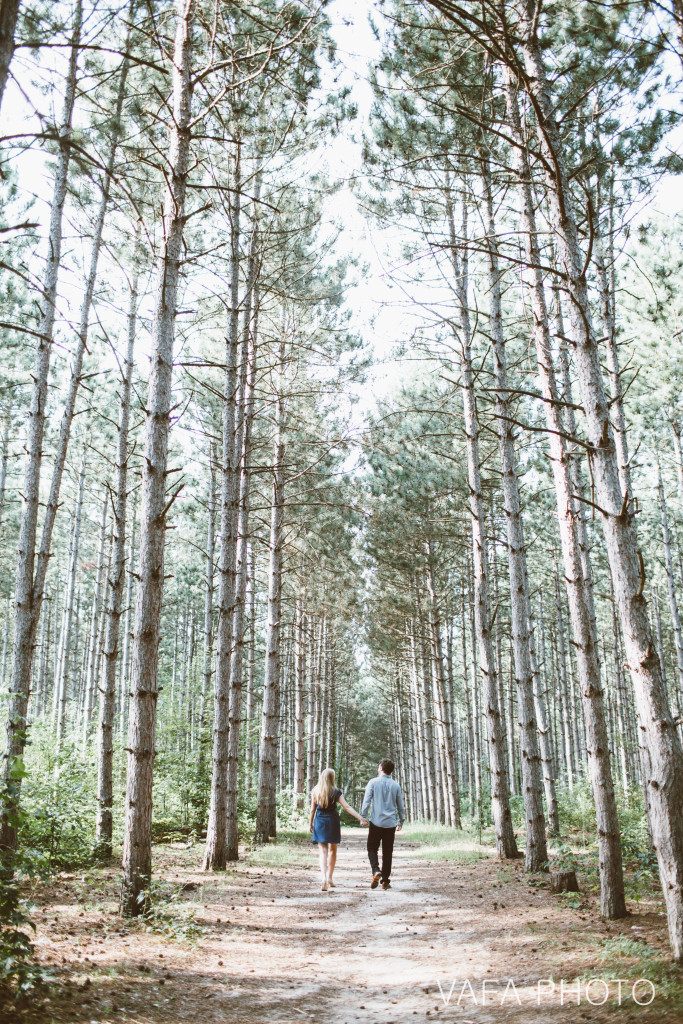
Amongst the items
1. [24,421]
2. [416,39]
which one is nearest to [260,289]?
[416,39]

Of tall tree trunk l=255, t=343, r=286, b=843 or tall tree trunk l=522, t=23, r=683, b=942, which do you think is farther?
tall tree trunk l=255, t=343, r=286, b=843

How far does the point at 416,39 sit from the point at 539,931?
27.4 feet

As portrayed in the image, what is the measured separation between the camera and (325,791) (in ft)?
29.0

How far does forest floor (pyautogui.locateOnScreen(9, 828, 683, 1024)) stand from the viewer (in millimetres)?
3836

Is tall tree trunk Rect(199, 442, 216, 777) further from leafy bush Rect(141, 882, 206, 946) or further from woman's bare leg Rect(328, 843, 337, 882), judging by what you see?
leafy bush Rect(141, 882, 206, 946)

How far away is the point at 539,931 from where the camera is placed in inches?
221

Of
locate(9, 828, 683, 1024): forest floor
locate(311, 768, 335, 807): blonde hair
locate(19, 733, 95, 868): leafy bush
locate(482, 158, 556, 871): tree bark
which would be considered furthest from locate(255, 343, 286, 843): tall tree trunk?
locate(482, 158, 556, 871): tree bark

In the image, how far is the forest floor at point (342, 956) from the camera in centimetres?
384

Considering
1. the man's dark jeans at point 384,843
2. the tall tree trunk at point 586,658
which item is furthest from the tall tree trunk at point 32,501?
the tall tree trunk at point 586,658

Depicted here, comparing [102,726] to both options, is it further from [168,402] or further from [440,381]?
[440,381]

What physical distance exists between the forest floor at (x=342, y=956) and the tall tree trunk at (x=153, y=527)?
69 cm

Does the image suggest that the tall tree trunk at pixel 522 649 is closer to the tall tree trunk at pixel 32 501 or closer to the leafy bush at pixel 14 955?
the tall tree trunk at pixel 32 501

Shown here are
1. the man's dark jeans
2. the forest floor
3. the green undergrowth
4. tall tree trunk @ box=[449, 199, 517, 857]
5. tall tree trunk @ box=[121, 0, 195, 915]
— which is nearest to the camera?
the green undergrowth

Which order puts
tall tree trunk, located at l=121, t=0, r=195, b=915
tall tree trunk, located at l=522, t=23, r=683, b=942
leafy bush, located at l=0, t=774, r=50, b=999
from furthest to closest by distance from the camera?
tall tree trunk, located at l=121, t=0, r=195, b=915
tall tree trunk, located at l=522, t=23, r=683, b=942
leafy bush, located at l=0, t=774, r=50, b=999
